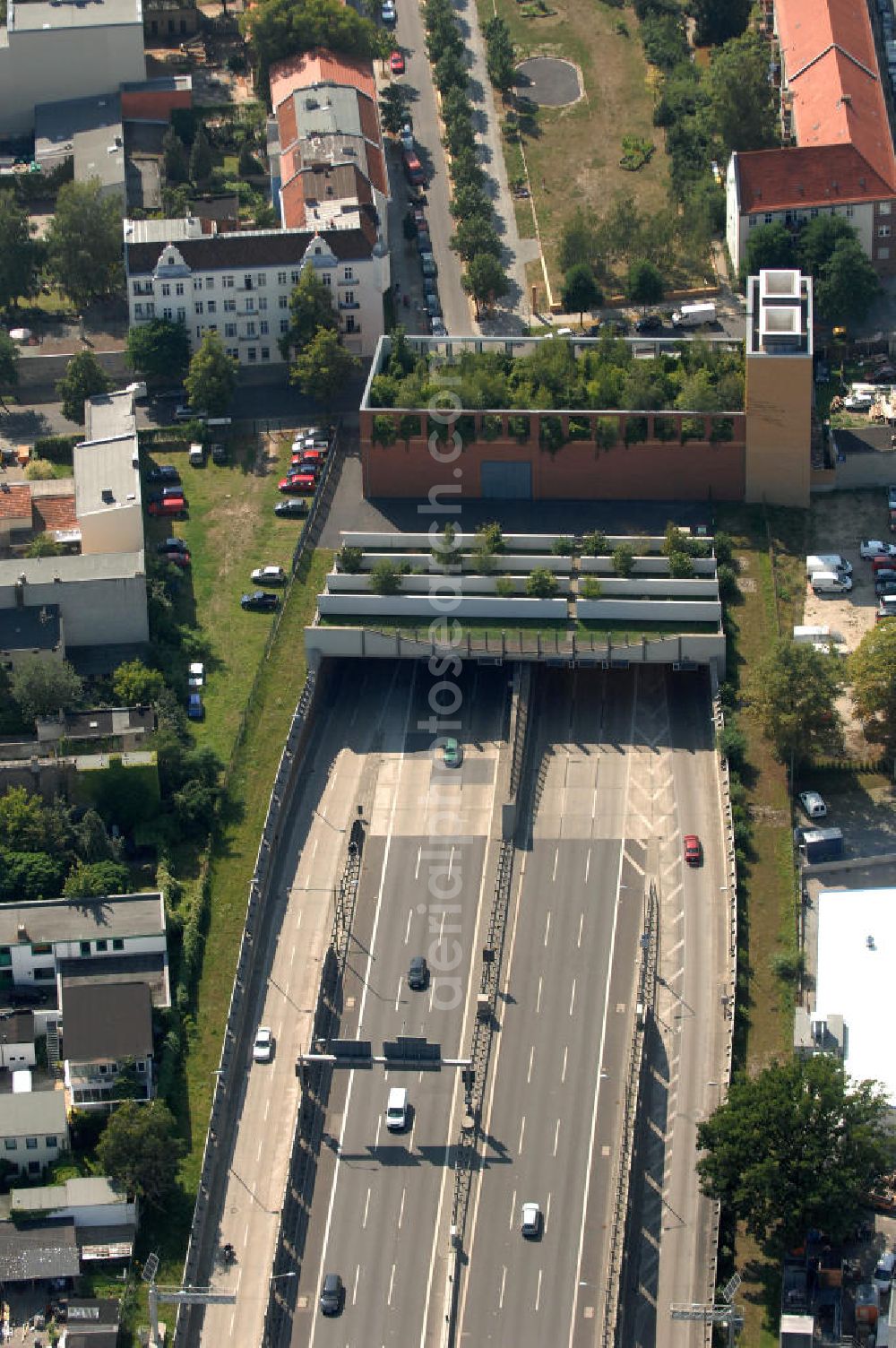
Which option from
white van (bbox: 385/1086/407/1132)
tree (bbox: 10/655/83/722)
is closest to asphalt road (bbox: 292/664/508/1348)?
white van (bbox: 385/1086/407/1132)

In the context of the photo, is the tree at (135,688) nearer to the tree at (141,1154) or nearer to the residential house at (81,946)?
the residential house at (81,946)

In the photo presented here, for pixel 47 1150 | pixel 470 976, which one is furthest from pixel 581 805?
pixel 47 1150

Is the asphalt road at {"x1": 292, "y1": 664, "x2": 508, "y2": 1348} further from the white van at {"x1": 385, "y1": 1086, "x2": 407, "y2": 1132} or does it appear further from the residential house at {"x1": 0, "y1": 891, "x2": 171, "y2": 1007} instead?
the residential house at {"x1": 0, "y1": 891, "x2": 171, "y2": 1007}

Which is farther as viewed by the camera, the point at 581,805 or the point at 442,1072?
the point at 581,805

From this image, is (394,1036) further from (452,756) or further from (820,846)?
(820,846)

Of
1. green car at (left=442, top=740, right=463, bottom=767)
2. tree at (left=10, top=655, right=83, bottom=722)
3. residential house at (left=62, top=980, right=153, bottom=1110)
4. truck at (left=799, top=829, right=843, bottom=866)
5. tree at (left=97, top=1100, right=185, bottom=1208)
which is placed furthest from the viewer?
green car at (left=442, top=740, right=463, bottom=767)

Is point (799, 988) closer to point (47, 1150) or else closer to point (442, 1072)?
point (442, 1072)
